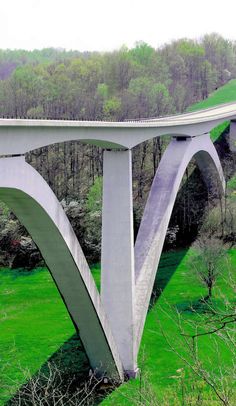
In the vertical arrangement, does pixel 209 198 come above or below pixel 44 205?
below

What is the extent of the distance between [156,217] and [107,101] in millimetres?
37078

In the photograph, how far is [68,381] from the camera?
20797 millimetres

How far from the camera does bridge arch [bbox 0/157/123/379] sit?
1448 cm

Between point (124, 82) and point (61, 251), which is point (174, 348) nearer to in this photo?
point (61, 251)

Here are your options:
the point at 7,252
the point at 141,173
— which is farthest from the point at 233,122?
the point at 7,252

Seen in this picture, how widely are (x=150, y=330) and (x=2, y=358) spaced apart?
651cm

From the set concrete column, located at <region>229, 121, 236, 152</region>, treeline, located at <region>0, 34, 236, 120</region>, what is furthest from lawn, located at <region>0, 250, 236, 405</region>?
treeline, located at <region>0, 34, 236, 120</region>

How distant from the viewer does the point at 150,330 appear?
25281 mm

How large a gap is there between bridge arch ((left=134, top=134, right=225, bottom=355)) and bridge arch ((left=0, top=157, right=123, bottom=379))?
195 cm

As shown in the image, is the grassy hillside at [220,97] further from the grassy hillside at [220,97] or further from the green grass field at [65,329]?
the green grass field at [65,329]

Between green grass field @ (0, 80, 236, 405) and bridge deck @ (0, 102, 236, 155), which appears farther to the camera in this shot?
green grass field @ (0, 80, 236, 405)

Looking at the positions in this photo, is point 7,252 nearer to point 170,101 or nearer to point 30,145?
point 30,145

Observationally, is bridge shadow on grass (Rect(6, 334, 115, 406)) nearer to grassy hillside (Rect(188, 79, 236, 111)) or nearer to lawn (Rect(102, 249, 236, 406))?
lawn (Rect(102, 249, 236, 406))

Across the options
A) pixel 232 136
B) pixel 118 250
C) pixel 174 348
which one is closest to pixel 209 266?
pixel 118 250
